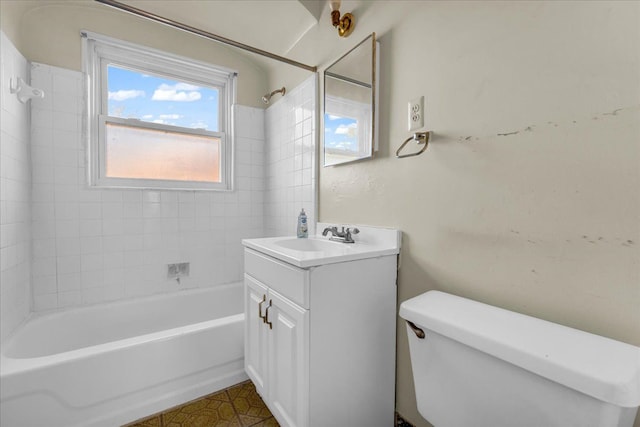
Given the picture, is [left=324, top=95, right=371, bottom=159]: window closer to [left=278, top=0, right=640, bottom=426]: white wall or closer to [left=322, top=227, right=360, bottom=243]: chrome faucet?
[left=278, top=0, right=640, bottom=426]: white wall

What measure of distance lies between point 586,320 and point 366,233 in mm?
847

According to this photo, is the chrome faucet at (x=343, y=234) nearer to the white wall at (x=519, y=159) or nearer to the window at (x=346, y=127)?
the white wall at (x=519, y=159)

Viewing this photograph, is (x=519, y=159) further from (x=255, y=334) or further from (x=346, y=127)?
(x=255, y=334)

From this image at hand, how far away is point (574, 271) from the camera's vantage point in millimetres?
784

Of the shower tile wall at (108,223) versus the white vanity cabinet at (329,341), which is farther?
the shower tile wall at (108,223)

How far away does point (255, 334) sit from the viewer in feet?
4.64

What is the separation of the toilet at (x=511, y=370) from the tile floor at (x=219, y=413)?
89cm

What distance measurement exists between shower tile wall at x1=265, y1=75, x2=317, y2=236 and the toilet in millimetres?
1131

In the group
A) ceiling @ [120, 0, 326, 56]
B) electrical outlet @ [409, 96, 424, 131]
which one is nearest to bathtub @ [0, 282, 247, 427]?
electrical outlet @ [409, 96, 424, 131]

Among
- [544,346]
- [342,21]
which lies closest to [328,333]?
[544,346]

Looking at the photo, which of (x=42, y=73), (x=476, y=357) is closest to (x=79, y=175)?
(x=42, y=73)

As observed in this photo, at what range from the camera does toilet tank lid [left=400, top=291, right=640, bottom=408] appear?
1.79ft

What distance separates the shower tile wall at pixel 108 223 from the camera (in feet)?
5.71

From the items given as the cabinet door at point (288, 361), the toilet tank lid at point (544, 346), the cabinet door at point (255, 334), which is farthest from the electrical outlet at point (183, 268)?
the toilet tank lid at point (544, 346)
